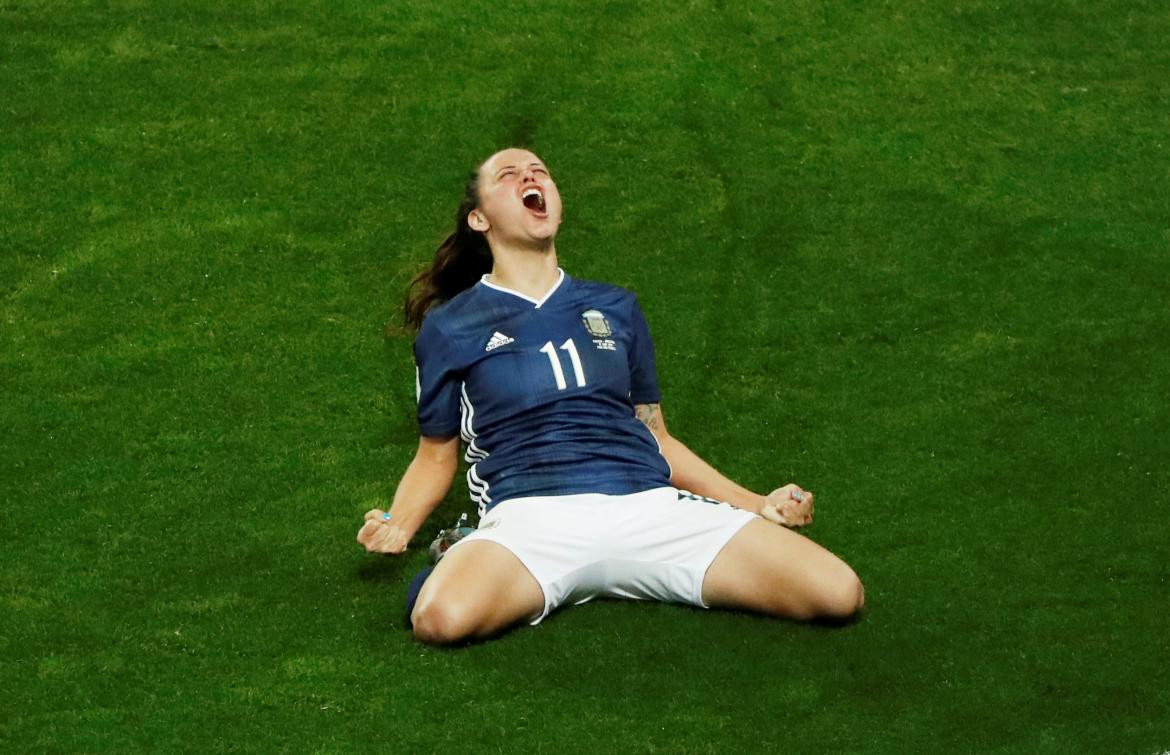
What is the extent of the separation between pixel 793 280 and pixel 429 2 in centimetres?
256

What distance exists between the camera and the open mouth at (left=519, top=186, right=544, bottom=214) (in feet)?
19.2

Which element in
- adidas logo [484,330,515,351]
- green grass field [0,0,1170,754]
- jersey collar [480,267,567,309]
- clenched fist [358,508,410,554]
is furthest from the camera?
jersey collar [480,267,567,309]

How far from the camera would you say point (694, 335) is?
707 cm

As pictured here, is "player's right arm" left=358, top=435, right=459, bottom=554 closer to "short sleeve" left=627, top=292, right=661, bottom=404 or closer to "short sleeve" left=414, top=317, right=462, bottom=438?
"short sleeve" left=414, top=317, right=462, bottom=438

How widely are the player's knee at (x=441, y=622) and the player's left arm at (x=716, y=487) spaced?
960 millimetres

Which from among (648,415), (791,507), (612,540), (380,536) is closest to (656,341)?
(648,415)

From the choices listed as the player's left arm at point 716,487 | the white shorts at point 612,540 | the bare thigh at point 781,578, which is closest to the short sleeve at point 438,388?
the white shorts at point 612,540

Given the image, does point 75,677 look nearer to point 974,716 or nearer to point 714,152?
point 974,716

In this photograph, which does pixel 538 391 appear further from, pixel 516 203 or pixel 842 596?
pixel 842 596

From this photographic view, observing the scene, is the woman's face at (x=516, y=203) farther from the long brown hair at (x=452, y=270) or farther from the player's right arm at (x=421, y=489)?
the player's right arm at (x=421, y=489)

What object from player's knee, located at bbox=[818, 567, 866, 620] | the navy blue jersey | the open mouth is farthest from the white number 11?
player's knee, located at bbox=[818, 567, 866, 620]

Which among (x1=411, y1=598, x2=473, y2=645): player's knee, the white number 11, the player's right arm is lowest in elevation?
(x1=411, y1=598, x2=473, y2=645): player's knee

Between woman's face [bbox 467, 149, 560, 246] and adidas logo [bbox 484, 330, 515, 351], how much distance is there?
0.35 meters

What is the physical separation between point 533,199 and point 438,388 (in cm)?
73
